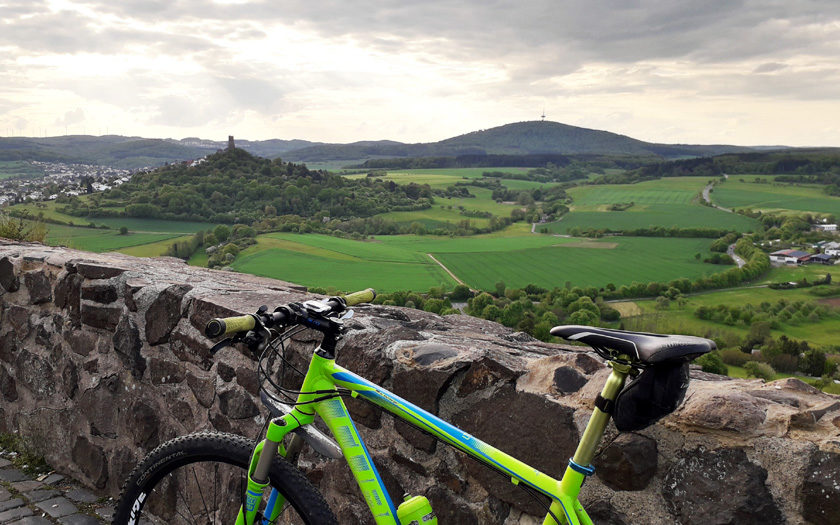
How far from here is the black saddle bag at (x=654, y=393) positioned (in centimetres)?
138

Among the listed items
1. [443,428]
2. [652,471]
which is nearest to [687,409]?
[652,471]

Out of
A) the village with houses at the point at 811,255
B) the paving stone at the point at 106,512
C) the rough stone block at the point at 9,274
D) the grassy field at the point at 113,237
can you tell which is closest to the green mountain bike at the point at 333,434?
the paving stone at the point at 106,512

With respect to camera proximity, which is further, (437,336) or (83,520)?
(83,520)

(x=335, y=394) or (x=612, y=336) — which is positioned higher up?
(x=612, y=336)

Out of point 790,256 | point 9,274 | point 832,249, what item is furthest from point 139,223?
point 832,249

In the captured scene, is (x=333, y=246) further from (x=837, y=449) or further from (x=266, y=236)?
(x=837, y=449)

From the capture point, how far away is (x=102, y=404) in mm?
3273

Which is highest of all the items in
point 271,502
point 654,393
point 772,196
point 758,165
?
point 758,165

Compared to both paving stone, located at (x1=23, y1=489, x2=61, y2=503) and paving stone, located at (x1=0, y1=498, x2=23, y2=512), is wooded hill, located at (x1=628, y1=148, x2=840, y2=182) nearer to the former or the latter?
paving stone, located at (x1=23, y1=489, x2=61, y2=503)

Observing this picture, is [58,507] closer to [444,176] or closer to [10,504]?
[10,504]

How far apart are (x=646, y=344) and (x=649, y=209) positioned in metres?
58.2

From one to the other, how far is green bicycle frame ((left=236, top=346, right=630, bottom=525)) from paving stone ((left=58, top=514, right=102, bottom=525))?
1.64 meters

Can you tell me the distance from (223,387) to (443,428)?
1.48 meters

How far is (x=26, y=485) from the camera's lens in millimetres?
3371
